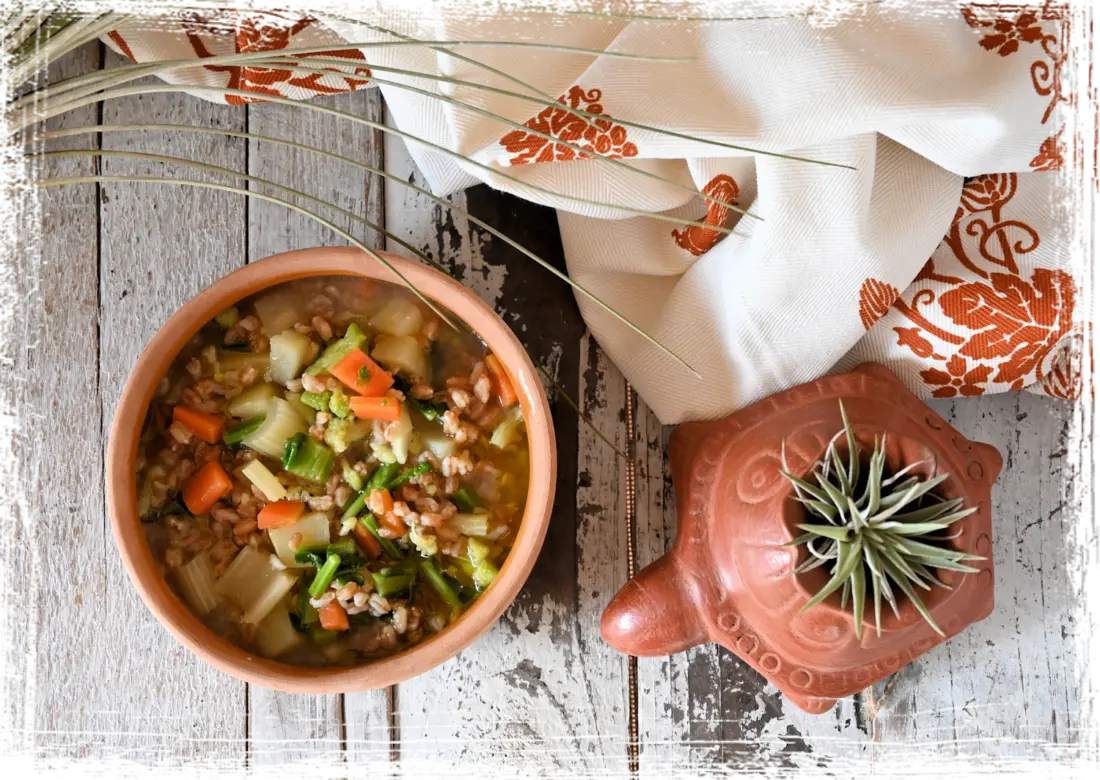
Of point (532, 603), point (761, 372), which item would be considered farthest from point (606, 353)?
point (532, 603)

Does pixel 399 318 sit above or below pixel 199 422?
above

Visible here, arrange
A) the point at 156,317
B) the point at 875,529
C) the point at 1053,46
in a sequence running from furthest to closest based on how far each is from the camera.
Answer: the point at 156,317, the point at 1053,46, the point at 875,529

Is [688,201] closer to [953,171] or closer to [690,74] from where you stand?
[690,74]

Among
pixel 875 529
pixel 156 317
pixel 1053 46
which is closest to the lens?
pixel 875 529

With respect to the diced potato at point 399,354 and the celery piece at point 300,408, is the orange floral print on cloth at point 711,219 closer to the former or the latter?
the diced potato at point 399,354

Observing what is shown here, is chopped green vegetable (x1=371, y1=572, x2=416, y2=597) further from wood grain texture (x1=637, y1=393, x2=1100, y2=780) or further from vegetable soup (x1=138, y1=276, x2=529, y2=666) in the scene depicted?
wood grain texture (x1=637, y1=393, x2=1100, y2=780)

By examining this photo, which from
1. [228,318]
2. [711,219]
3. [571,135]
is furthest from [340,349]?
[711,219]

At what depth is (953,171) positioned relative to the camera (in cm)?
119

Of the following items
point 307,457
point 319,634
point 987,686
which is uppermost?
point 307,457

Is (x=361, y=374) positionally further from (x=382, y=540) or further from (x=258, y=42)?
(x=258, y=42)

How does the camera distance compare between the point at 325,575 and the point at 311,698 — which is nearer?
the point at 325,575

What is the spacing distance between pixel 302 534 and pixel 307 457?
0.10 metres

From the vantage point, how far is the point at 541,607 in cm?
133

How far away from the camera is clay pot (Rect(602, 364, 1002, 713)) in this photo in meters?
1.03
